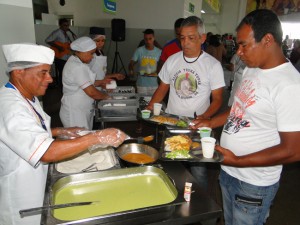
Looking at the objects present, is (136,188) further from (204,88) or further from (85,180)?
(204,88)

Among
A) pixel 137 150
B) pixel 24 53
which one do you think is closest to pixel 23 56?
pixel 24 53

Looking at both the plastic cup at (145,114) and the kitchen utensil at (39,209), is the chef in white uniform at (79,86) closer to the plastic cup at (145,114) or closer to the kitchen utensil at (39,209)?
the plastic cup at (145,114)

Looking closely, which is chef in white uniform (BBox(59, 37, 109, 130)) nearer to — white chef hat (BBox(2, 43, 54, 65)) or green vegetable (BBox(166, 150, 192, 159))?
white chef hat (BBox(2, 43, 54, 65))

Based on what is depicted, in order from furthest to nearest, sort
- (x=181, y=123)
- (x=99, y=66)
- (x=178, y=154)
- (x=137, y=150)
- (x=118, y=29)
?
(x=118, y=29) → (x=99, y=66) → (x=181, y=123) → (x=137, y=150) → (x=178, y=154)

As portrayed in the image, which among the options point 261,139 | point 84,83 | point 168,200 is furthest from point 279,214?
point 84,83

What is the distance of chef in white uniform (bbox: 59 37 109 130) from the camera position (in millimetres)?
2676

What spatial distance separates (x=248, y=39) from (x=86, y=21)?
820 centimetres

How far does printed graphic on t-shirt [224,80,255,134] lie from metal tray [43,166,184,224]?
47cm

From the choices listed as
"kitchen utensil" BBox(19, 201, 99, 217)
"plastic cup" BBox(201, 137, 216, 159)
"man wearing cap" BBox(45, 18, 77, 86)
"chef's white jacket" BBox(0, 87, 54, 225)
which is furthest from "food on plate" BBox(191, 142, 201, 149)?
"man wearing cap" BBox(45, 18, 77, 86)

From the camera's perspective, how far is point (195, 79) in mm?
2154

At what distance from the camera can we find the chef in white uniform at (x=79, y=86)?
8.78 feet

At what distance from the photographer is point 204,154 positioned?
144 cm

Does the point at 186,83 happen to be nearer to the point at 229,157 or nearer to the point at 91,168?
the point at 229,157

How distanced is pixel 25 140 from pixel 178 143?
90 centimetres
